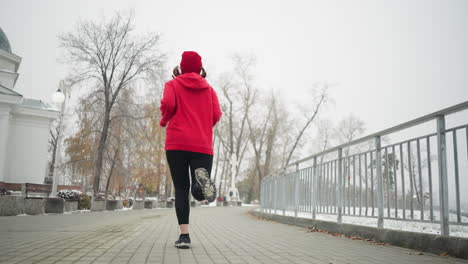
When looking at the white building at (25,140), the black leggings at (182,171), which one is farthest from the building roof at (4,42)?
the black leggings at (182,171)

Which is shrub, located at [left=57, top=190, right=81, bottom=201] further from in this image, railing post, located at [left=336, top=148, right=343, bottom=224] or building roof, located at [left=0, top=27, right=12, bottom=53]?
building roof, located at [left=0, top=27, right=12, bottom=53]

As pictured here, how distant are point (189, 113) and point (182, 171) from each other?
66 cm

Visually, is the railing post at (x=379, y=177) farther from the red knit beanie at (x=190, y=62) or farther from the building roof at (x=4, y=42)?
the building roof at (x=4, y=42)

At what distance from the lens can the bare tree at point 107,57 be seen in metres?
22.4

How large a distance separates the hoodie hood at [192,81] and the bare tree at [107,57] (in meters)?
18.3

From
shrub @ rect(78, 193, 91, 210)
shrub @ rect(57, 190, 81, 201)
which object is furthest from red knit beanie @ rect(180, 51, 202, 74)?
shrub @ rect(78, 193, 91, 210)

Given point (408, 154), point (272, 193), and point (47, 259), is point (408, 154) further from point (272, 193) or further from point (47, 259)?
point (272, 193)

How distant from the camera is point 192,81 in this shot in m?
4.89

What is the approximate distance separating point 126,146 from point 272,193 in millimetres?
13311

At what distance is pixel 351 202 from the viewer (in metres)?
6.93

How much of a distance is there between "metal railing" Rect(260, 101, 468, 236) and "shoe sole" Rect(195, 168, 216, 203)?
2511mm

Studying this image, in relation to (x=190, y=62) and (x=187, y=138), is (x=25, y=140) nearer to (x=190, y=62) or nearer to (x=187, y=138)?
(x=190, y=62)

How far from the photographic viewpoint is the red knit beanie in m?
5.05

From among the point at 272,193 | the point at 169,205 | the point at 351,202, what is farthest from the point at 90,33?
the point at 351,202
